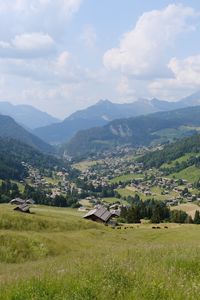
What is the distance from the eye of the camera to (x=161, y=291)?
881 centimetres

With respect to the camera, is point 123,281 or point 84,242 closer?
point 123,281

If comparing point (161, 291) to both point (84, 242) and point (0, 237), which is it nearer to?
point (0, 237)

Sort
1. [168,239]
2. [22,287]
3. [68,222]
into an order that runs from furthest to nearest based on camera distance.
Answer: [68,222] → [168,239] → [22,287]

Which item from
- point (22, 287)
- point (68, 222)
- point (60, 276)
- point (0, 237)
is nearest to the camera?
point (22, 287)

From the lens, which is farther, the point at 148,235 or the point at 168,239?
the point at 148,235

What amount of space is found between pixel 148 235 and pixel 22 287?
7220 centimetres

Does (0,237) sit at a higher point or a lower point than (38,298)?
lower

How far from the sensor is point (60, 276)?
35.3 ft

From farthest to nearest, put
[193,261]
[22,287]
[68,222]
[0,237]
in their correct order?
[68,222], [0,237], [193,261], [22,287]

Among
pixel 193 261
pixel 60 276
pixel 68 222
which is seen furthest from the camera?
pixel 68 222

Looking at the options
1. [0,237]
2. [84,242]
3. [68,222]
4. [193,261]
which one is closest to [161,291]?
[193,261]

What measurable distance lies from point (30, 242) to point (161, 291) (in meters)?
36.1

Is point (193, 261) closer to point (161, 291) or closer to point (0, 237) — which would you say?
point (161, 291)

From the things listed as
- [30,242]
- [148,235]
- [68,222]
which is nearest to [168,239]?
[148,235]
